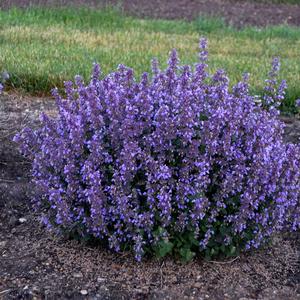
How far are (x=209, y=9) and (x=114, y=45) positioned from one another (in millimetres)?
3887

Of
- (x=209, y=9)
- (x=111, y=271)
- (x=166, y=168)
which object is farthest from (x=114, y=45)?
(x=166, y=168)

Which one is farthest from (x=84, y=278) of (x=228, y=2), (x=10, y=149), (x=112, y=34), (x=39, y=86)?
(x=228, y=2)

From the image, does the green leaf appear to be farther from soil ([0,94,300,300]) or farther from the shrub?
soil ([0,94,300,300])

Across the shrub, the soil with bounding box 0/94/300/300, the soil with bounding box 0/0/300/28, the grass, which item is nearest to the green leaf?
the shrub

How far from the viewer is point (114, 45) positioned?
7230mm

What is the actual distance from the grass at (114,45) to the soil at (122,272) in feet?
7.22

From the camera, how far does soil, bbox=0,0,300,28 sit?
9.78 metres

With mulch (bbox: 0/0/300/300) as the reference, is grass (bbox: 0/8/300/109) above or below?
above

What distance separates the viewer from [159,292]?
304 centimetres

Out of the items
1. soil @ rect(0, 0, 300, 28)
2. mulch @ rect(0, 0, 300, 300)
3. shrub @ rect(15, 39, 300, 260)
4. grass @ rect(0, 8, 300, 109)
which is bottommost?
mulch @ rect(0, 0, 300, 300)

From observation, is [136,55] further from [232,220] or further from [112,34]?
[232,220]

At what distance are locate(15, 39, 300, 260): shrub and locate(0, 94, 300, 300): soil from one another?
0.36 ft

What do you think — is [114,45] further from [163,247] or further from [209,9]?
[163,247]

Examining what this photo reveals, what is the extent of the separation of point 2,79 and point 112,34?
272cm
